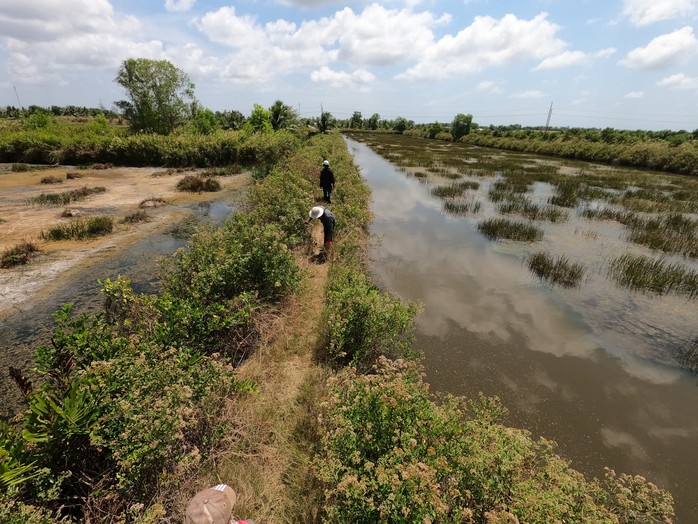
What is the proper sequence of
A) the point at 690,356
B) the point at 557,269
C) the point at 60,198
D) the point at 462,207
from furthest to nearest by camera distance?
the point at 462,207, the point at 60,198, the point at 557,269, the point at 690,356

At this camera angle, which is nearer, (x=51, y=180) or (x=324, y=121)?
(x=51, y=180)

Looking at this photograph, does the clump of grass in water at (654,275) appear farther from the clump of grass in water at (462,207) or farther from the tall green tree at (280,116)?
the tall green tree at (280,116)

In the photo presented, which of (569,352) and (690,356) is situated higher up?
(690,356)

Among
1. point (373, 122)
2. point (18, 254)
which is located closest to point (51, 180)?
point (18, 254)

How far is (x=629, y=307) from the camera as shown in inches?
292

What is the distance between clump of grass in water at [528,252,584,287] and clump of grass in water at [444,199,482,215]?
17.2 ft

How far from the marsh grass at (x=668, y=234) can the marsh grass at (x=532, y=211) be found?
8.41 ft

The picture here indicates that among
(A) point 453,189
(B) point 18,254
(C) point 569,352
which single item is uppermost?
(A) point 453,189

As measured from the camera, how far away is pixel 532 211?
14375 millimetres

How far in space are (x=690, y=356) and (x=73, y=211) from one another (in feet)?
63.8

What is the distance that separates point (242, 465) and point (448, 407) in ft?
7.70

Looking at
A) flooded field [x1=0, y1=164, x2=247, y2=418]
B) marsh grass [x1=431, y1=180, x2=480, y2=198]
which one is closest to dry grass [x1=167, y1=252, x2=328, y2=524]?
flooded field [x1=0, y1=164, x2=247, y2=418]

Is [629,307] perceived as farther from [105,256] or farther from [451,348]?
[105,256]

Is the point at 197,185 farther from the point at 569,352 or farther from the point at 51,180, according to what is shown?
the point at 569,352
